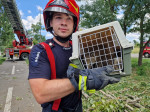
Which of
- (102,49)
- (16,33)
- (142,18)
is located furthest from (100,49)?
(16,33)

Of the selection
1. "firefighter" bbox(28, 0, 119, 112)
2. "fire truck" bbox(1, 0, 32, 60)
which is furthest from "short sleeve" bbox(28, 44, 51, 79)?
"fire truck" bbox(1, 0, 32, 60)

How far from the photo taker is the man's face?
1.52 meters

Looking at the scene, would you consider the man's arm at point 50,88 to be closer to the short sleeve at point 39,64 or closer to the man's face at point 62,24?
the short sleeve at point 39,64

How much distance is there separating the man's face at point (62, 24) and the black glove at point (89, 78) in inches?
21.5

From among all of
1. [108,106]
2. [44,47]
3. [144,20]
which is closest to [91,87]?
[44,47]

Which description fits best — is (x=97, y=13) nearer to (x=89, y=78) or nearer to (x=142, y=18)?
(x=142, y=18)

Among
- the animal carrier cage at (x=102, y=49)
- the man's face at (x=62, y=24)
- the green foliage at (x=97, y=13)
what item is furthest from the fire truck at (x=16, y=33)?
the animal carrier cage at (x=102, y=49)

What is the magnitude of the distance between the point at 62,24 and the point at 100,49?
54 centimetres

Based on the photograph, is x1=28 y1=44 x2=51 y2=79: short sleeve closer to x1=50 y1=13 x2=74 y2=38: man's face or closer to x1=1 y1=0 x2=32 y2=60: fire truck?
x1=50 y1=13 x2=74 y2=38: man's face

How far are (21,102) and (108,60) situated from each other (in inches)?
160

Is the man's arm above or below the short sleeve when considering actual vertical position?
below

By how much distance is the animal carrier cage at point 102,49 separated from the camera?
1.29m

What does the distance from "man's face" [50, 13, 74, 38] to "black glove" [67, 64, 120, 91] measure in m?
0.55

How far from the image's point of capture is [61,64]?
1463 mm
